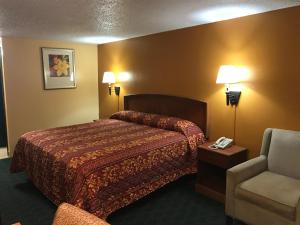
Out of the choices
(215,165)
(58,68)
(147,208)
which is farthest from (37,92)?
(215,165)

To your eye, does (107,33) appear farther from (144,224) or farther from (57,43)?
(144,224)

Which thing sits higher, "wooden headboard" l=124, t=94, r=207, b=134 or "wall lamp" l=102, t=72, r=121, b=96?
"wall lamp" l=102, t=72, r=121, b=96

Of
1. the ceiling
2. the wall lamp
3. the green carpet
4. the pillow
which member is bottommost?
the green carpet

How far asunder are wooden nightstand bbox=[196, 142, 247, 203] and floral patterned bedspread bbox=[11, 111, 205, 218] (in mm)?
227

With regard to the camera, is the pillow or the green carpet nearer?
the green carpet

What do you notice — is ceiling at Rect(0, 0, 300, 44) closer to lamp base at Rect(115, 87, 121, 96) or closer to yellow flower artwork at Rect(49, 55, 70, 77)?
yellow flower artwork at Rect(49, 55, 70, 77)

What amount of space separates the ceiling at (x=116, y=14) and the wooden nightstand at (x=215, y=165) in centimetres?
162

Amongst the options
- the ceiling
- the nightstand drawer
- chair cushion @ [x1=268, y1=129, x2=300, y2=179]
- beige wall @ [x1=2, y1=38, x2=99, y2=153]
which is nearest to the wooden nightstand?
the nightstand drawer

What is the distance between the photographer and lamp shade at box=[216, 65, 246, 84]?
10.1 feet

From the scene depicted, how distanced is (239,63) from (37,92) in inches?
145

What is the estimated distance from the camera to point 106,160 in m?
2.50

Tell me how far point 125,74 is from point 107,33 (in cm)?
103

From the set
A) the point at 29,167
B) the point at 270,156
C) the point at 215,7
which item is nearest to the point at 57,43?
the point at 29,167

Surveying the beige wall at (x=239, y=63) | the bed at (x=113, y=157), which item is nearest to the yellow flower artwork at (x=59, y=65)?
the beige wall at (x=239, y=63)
